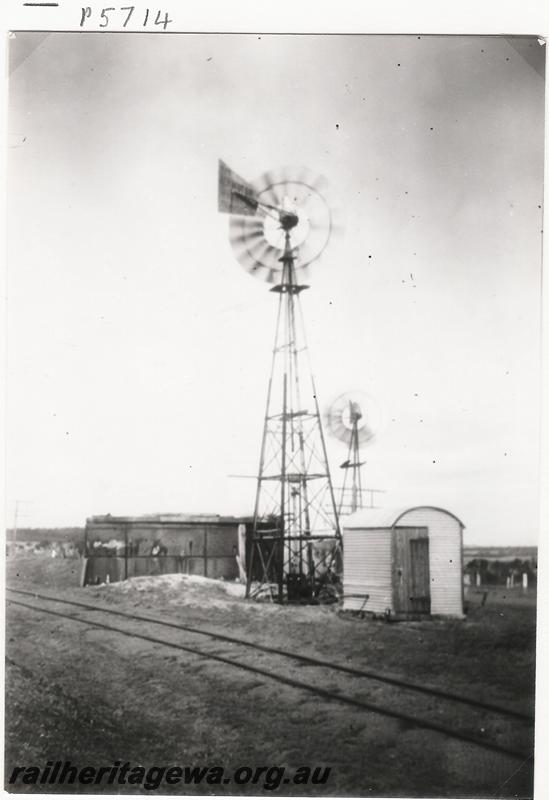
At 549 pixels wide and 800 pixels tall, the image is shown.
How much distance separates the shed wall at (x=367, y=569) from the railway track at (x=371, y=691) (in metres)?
4.16

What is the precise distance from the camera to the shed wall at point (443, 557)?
50.9 ft

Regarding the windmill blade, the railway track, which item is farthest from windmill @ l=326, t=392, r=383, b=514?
the railway track

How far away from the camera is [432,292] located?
11.9 metres

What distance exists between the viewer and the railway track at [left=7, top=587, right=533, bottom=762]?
31.9 ft

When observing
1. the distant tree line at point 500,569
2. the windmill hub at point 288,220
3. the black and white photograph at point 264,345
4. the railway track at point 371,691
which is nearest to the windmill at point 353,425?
the black and white photograph at point 264,345

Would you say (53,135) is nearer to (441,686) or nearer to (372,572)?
(441,686)

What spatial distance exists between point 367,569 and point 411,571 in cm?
124

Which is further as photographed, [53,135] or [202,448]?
[202,448]

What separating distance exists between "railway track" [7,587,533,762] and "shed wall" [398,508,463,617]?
4875mm

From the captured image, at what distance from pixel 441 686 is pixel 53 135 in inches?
411

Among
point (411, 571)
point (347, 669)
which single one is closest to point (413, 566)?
point (411, 571)

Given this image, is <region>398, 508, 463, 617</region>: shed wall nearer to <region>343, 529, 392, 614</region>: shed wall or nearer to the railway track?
<region>343, 529, 392, 614</region>: shed wall

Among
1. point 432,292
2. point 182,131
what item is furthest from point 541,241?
point 182,131

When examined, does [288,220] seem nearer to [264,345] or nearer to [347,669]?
[264,345]
